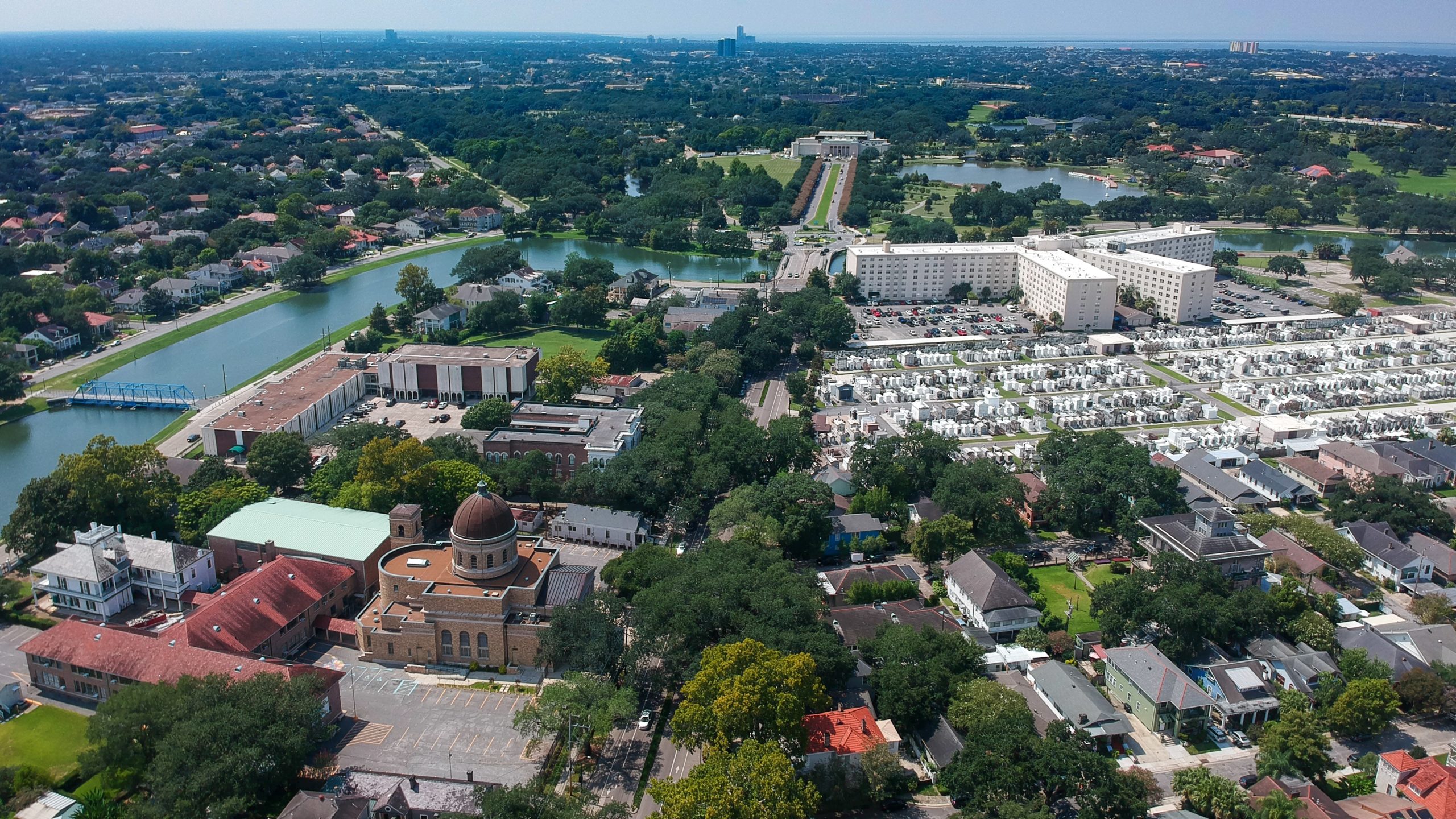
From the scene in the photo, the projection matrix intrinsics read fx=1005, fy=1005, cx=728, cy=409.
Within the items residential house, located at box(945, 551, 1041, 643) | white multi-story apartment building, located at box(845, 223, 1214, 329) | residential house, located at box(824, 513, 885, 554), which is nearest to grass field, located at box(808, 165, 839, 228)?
white multi-story apartment building, located at box(845, 223, 1214, 329)

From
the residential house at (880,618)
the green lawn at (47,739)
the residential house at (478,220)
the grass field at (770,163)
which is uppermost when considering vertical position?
the grass field at (770,163)

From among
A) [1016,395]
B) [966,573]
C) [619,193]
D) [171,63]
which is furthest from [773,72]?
[966,573]

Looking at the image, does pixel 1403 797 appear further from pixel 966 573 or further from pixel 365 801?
pixel 365 801

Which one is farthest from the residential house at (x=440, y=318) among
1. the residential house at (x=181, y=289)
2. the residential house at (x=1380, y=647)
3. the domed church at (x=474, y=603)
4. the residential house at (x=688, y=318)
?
the residential house at (x=1380, y=647)

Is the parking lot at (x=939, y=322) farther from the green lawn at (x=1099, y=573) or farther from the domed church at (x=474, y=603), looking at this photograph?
the domed church at (x=474, y=603)

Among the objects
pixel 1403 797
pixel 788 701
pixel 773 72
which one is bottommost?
pixel 1403 797

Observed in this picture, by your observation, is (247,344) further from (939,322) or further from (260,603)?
(939,322)

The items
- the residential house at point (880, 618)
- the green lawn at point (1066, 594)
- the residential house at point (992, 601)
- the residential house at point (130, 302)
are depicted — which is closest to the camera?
the residential house at point (880, 618)

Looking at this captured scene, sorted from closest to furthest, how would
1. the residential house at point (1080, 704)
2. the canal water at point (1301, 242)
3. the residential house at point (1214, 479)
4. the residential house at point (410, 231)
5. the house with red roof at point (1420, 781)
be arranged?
the house with red roof at point (1420, 781)
the residential house at point (1080, 704)
the residential house at point (1214, 479)
the canal water at point (1301, 242)
the residential house at point (410, 231)
